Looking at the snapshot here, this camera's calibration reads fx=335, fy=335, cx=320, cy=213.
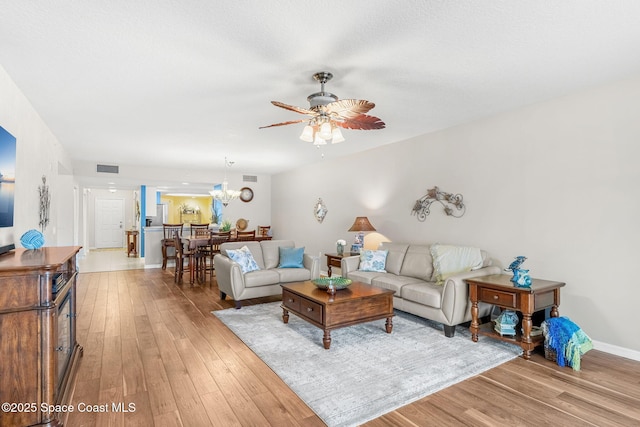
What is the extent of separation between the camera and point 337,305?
10.8 feet

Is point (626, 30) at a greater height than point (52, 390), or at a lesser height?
greater

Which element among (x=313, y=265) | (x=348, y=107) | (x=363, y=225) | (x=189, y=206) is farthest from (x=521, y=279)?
(x=189, y=206)

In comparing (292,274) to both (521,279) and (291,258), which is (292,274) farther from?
(521,279)

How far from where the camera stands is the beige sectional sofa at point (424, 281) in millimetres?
3479

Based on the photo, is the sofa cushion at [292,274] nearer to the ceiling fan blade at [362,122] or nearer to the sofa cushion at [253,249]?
the sofa cushion at [253,249]

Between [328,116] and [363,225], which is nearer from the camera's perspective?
[328,116]

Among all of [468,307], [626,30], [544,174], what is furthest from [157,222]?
[626,30]

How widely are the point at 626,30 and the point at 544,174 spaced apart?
161cm

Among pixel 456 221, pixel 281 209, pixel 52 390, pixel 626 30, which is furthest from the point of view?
pixel 281 209

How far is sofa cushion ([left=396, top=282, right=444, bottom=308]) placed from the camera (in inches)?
141

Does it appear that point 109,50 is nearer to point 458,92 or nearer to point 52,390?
point 52,390

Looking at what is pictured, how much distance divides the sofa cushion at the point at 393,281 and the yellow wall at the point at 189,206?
12.3 meters

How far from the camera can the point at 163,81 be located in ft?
9.80

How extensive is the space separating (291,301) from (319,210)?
12.1 ft
